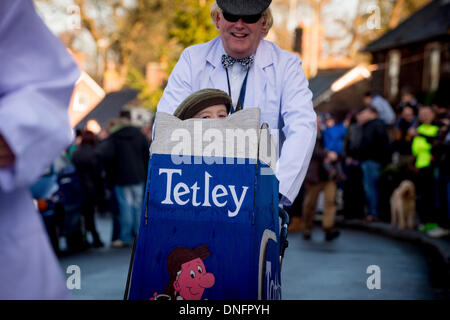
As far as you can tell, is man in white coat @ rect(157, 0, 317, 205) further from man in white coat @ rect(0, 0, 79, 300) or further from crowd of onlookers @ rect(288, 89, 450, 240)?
crowd of onlookers @ rect(288, 89, 450, 240)

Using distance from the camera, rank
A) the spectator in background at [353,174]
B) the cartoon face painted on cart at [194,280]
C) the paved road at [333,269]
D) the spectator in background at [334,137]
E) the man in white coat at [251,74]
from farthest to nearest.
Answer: the spectator in background at [353,174] < the spectator in background at [334,137] < the paved road at [333,269] < the man in white coat at [251,74] < the cartoon face painted on cart at [194,280]

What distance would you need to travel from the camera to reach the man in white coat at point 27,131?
6.57ft

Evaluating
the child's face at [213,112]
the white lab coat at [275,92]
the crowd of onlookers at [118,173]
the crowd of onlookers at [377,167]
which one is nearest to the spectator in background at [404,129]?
the crowd of onlookers at [377,167]

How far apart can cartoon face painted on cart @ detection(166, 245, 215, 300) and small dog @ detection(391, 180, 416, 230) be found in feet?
31.1

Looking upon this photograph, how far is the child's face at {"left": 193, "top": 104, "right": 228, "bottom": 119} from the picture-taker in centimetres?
385

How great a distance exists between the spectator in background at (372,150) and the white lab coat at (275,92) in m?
9.89

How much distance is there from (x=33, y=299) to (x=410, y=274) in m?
7.29

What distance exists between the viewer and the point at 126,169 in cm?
1204

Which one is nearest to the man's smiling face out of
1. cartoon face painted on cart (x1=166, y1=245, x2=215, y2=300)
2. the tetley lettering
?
the tetley lettering

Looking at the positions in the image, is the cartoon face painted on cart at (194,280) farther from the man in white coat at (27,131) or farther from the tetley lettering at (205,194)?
the man in white coat at (27,131)

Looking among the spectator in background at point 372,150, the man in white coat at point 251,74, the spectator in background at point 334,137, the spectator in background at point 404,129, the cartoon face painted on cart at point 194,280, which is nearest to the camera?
the cartoon face painted on cart at point 194,280

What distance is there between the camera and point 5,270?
2088 millimetres

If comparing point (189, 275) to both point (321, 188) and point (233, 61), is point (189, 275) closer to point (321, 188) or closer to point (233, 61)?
point (233, 61)

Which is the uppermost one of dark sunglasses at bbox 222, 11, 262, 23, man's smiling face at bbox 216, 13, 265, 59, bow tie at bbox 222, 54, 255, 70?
dark sunglasses at bbox 222, 11, 262, 23
